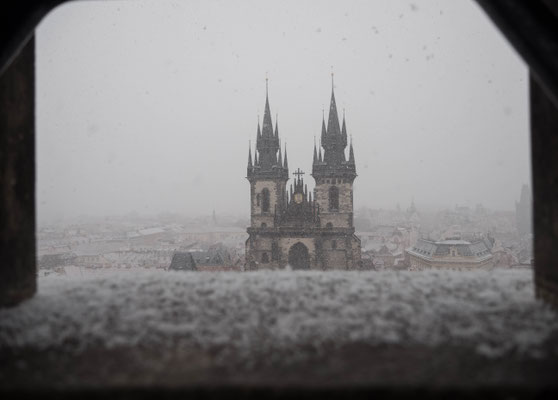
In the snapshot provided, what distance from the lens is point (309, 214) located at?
123ft

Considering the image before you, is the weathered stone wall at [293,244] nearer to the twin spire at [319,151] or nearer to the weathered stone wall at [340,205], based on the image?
the weathered stone wall at [340,205]

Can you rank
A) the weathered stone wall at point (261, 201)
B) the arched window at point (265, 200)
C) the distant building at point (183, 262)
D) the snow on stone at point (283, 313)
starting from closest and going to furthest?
the snow on stone at point (283, 313) < the distant building at point (183, 262) < the weathered stone wall at point (261, 201) < the arched window at point (265, 200)

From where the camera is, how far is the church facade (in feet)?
118

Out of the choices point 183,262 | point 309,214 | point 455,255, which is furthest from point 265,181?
point 455,255

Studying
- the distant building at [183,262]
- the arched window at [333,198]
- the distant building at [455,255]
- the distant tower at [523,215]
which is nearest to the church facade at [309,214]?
the arched window at [333,198]

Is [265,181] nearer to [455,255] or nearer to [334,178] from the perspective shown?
[334,178]

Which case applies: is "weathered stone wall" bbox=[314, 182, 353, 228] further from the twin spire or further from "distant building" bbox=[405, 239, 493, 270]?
"distant building" bbox=[405, 239, 493, 270]

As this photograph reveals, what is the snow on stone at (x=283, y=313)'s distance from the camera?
145 cm

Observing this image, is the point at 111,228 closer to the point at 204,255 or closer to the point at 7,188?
the point at 204,255

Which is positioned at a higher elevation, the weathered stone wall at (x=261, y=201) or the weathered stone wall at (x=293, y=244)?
the weathered stone wall at (x=261, y=201)

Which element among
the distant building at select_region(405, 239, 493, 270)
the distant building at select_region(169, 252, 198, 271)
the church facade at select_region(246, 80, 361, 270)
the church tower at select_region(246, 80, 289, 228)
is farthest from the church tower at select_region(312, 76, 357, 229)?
the distant building at select_region(169, 252, 198, 271)

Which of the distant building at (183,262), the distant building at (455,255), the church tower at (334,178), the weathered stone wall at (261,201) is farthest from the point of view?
the distant building at (455,255)

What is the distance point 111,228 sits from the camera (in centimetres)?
6238

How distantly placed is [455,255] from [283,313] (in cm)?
4339
